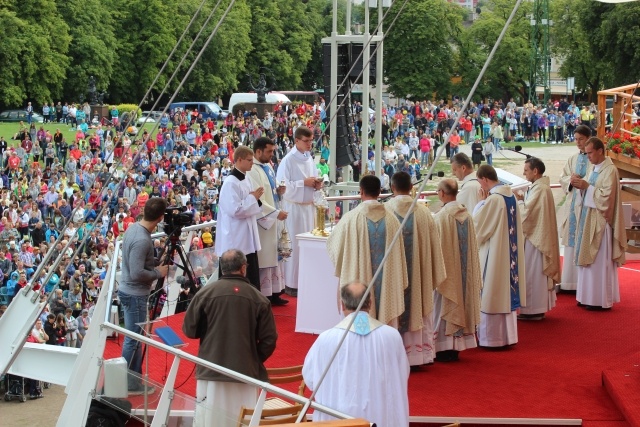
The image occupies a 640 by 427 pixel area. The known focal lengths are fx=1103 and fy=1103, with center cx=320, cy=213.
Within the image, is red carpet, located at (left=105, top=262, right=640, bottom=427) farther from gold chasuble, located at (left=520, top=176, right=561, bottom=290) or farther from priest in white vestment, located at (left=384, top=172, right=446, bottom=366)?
gold chasuble, located at (left=520, top=176, right=561, bottom=290)

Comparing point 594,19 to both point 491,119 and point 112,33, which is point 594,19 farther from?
point 112,33

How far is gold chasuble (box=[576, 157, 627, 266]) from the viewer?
11188 millimetres

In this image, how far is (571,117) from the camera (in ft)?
166

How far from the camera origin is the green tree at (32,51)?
5601 centimetres

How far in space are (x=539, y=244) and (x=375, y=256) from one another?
2601 mm

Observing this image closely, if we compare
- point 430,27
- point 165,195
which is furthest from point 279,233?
point 430,27

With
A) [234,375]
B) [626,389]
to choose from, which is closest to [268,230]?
[626,389]

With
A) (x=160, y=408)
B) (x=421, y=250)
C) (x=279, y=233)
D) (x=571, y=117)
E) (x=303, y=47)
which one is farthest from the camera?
(x=303, y=47)

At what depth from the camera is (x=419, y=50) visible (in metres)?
71.8

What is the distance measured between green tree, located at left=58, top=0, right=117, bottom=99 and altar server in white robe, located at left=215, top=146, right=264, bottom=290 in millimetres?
51727

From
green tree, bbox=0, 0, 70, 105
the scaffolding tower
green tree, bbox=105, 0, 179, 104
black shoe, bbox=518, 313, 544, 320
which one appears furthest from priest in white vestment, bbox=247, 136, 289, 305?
green tree, bbox=105, 0, 179, 104

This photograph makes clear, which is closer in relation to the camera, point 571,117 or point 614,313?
point 614,313

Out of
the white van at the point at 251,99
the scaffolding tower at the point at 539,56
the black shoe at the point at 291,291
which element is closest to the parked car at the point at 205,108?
the white van at the point at 251,99

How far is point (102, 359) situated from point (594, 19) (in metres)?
47.0
